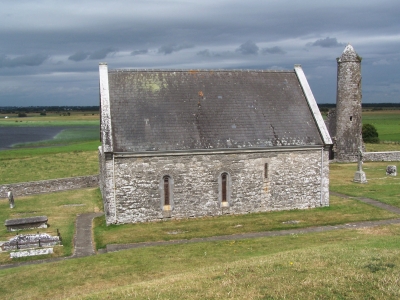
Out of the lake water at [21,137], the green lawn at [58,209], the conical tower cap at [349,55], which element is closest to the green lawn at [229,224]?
the green lawn at [58,209]

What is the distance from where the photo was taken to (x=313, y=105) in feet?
99.2

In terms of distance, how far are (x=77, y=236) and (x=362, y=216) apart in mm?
16072

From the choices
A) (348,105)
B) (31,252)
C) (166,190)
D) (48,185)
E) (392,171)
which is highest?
(348,105)

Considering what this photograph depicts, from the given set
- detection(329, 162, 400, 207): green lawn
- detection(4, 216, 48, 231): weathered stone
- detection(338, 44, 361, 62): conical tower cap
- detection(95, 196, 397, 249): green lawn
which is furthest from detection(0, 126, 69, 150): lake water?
detection(95, 196, 397, 249): green lawn

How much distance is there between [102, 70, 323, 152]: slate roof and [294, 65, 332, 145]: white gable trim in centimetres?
27

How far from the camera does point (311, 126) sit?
29.5 meters

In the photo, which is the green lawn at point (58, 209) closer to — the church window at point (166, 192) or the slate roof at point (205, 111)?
the church window at point (166, 192)

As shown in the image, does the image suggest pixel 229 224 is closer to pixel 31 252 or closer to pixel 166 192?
pixel 166 192

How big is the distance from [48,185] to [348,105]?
32.2 m

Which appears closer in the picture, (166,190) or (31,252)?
(31,252)

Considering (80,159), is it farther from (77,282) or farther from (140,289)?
(140,289)

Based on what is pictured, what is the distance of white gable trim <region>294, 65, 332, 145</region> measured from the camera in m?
29.0

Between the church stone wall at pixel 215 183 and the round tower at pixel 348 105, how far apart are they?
76.4 ft

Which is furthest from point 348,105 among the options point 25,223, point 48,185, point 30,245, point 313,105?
point 30,245
